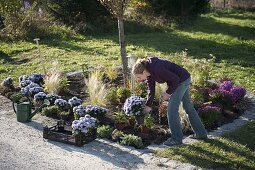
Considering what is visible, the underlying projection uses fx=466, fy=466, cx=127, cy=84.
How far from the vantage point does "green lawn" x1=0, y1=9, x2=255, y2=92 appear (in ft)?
40.1

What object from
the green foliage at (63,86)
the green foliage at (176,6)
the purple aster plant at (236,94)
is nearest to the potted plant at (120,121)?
the green foliage at (63,86)

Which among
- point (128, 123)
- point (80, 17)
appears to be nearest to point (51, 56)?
point (80, 17)

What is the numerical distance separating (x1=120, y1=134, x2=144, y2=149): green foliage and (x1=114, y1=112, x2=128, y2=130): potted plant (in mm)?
534

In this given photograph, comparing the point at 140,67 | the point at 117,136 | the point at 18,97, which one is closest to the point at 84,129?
the point at 117,136

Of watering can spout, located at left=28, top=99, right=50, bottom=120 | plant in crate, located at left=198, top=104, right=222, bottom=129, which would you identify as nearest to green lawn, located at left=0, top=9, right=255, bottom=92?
plant in crate, located at left=198, top=104, right=222, bottom=129

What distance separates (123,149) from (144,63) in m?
1.37

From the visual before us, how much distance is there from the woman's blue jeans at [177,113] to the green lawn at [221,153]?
200 mm

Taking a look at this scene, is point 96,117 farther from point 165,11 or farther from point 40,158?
point 165,11

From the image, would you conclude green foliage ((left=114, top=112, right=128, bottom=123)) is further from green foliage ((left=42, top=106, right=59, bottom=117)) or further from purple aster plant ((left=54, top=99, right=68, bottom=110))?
green foliage ((left=42, top=106, right=59, bottom=117))

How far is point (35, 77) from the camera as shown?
32.7 ft

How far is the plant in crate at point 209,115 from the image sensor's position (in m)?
7.94

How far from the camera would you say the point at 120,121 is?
7852 mm

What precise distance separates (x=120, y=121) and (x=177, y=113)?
1.21 meters

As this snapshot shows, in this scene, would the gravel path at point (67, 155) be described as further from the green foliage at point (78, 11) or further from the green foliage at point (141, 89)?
the green foliage at point (78, 11)
